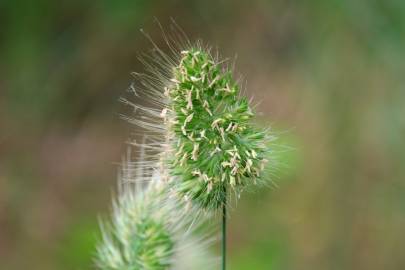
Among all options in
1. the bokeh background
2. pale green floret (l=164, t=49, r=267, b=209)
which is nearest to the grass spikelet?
pale green floret (l=164, t=49, r=267, b=209)

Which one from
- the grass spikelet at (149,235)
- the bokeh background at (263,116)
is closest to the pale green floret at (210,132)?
the grass spikelet at (149,235)

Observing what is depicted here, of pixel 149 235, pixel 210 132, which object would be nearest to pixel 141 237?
pixel 149 235

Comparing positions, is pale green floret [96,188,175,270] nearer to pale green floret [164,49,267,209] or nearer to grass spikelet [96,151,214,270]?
grass spikelet [96,151,214,270]

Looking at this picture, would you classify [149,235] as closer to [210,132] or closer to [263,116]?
[210,132]

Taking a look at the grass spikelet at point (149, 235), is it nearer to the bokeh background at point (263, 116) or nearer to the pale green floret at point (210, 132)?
the pale green floret at point (210, 132)

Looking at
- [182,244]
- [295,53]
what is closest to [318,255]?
[295,53]

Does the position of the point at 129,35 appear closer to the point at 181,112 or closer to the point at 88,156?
the point at 88,156
